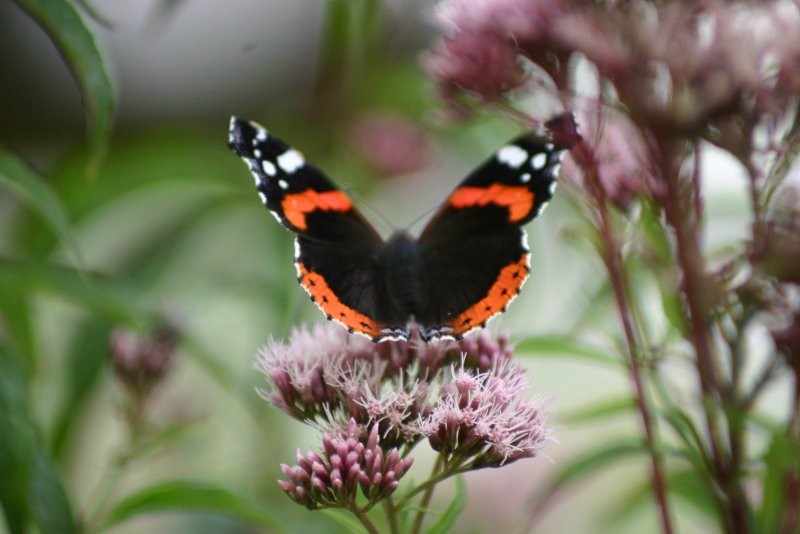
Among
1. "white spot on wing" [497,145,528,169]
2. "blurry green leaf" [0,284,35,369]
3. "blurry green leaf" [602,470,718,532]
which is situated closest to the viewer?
"white spot on wing" [497,145,528,169]

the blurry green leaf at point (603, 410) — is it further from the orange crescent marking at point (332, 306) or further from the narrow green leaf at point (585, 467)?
the orange crescent marking at point (332, 306)

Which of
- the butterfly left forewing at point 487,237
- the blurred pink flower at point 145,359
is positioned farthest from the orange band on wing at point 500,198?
the blurred pink flower at point 145,359

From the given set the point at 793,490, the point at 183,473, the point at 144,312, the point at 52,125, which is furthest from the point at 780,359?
the point at 52,125

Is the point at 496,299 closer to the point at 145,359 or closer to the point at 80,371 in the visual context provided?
the point at 145,359

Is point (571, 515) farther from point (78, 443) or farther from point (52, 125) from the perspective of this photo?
point (52, 125)

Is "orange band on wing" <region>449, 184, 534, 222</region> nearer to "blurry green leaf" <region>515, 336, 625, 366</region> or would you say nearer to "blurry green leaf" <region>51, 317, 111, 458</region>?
"blurry green leaf" <region>515, 336, 625, 366</region>

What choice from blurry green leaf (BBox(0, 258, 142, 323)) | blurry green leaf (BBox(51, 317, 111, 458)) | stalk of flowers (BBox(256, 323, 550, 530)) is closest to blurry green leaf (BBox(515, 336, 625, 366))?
stalk of flowers (BBox(256, 323, 550, 530))
